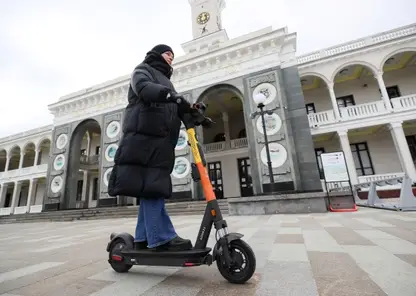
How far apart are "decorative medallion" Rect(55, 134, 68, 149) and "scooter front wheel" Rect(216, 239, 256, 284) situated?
685 inches

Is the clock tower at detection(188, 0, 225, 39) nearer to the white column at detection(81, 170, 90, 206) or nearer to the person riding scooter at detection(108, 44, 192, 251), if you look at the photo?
the white column at detection(81, 170, 90, 206)

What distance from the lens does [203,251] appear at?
136cm

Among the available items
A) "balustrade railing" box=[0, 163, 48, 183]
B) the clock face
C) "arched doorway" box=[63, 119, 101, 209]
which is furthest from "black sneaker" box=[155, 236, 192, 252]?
the clock face

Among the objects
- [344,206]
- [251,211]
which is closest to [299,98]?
[344,206]

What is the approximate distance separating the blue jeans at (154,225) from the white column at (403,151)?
1347 cm

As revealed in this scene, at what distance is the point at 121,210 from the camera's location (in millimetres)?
10883

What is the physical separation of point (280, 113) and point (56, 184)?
50.8 feet

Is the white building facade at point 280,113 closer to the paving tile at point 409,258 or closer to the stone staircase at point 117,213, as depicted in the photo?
the stone staircase at point 117,213

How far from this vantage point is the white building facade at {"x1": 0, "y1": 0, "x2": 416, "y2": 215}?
32.5 ft

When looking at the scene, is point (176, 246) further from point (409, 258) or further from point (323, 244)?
point (409, 258)

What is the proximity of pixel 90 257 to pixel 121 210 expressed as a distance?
9452 mm

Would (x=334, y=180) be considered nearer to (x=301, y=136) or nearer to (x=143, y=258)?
(x=301, y=136)

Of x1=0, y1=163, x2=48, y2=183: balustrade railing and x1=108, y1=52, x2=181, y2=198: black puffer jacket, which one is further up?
x1=0, y1=163, x2=48, y2=183: balustrade railing

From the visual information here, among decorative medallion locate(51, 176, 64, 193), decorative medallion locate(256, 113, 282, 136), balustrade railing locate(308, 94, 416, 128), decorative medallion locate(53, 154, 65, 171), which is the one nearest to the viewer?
decorative medallion locate(256, 113, 282, 136)
